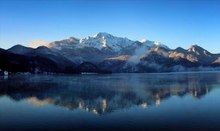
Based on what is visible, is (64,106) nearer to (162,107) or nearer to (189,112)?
(162,107)

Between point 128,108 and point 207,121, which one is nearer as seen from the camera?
point 207,121

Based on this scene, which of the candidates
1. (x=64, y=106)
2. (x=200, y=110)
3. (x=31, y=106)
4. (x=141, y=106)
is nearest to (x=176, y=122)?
(x=200, y=110)

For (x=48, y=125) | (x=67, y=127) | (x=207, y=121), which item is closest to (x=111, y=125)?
(x=67, y=127)

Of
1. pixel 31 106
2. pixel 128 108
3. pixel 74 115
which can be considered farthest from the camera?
pixel 31 106

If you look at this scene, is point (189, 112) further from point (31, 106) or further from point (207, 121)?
point (31, 106)

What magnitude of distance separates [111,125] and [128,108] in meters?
17.6

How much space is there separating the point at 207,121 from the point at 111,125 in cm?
1739

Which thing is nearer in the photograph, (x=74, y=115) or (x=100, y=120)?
(x=100, y=120)

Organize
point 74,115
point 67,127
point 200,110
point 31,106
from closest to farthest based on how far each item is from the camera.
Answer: point 67,127, point 74,115, point 200,110, point 31,106

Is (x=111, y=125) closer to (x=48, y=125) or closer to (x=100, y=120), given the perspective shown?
(x=100, y=120)

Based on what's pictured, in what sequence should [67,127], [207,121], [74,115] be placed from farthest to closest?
[74,115] < [207,121] < [67,127]

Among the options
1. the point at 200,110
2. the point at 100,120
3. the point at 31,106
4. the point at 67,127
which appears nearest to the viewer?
the point at 67,127

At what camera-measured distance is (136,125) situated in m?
43.8

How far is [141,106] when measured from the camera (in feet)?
211
